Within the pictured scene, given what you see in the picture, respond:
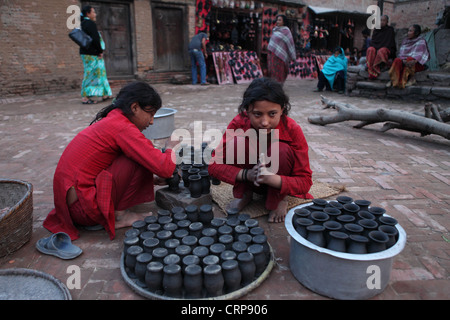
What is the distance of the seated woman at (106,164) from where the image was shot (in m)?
2.08

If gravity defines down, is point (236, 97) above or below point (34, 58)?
below

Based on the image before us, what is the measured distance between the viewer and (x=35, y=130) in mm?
5035

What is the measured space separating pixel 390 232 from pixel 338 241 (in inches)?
11.0

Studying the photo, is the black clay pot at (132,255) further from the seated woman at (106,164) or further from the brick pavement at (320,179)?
the seated woman at (106,164)

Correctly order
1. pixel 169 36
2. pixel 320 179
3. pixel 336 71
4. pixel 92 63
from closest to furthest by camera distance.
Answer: pixel 320 179
pixel 92 63
pixel 336 71
pixel 169 36

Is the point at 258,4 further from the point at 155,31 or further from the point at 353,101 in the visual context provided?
the point at 353,101

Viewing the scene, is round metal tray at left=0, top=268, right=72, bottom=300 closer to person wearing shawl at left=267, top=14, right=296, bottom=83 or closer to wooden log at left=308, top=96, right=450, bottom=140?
wooden log at left=308, top=96, right=450, bottom=140

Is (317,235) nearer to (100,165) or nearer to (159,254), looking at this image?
(159,254)

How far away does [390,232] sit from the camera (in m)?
1.64

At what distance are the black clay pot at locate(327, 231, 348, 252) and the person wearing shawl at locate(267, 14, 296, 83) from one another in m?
6.78

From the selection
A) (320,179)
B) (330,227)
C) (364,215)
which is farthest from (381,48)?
(330,227)

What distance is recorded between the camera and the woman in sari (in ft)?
21.2

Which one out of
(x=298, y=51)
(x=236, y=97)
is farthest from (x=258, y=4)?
(x=236, y=97)
